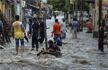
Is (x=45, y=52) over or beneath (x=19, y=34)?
beneath

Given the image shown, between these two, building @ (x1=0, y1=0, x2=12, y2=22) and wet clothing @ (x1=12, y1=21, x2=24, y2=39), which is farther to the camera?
building @ (x1=0, y1=0, x2=12, y2=22)

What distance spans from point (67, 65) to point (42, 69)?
1.16m

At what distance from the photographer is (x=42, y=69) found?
828 centimetres

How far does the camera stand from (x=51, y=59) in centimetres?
984

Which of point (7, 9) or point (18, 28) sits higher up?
point (7, 9)

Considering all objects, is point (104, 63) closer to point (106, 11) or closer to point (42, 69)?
point (42, 69)

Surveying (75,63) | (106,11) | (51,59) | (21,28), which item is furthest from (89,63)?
(106,11)

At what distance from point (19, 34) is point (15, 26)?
0.38 metres

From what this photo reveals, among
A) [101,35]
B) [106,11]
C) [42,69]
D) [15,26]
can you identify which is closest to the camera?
[42,69]

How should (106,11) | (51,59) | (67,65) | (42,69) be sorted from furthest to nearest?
(106,11)
(51,59)
(67,65)
(42,69)

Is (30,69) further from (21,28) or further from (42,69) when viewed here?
(21,28)

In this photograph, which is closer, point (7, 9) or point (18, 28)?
point (18, 28)

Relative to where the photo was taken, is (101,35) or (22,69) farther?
(101,35)

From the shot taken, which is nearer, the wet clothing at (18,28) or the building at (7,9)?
the wet clothing at (18,28)
